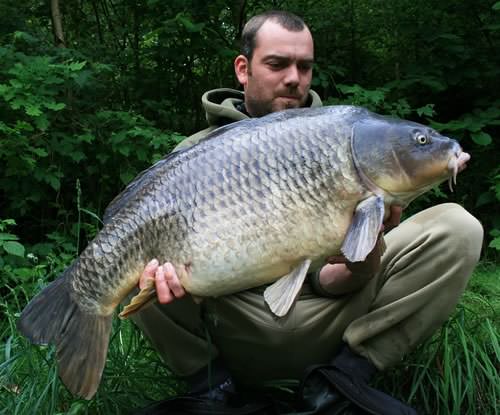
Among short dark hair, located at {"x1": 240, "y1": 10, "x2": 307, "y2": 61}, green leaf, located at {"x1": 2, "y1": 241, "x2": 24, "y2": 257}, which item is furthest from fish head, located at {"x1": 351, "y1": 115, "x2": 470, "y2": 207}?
green leaf, located at {"x1": 2, "y1": 241, "x2": 24, "y2": 257}

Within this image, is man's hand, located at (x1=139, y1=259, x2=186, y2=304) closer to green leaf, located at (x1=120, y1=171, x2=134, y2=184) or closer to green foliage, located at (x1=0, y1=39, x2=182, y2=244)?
green foliage, located at (x1=0, y1=39, x2=182, y2=244)

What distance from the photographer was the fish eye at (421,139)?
1.41m

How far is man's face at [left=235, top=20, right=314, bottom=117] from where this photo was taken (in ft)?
6.81

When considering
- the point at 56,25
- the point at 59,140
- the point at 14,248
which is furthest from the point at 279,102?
the point at 56,25

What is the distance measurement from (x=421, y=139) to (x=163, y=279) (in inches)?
23.8

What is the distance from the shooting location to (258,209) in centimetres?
143

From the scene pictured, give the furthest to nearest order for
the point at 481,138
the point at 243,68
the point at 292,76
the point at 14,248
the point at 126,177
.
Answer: the point at 481,138
the point at 126,177
the point at 14,248
the point at 243,68
the point at 292,76

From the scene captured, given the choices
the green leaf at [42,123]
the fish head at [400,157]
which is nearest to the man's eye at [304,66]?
the fish head at [400,157]

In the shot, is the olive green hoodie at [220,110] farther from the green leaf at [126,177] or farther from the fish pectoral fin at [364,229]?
the green leaf at [126,177]

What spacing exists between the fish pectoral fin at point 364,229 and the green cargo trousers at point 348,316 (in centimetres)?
38

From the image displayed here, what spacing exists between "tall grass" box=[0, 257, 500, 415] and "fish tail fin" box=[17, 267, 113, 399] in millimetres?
216

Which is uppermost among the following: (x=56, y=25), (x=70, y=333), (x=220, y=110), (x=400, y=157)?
(x=400, y=157)

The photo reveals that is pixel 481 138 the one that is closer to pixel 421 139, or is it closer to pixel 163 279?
pixel 421 139

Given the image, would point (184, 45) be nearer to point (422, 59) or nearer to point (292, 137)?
point (422, 59)
